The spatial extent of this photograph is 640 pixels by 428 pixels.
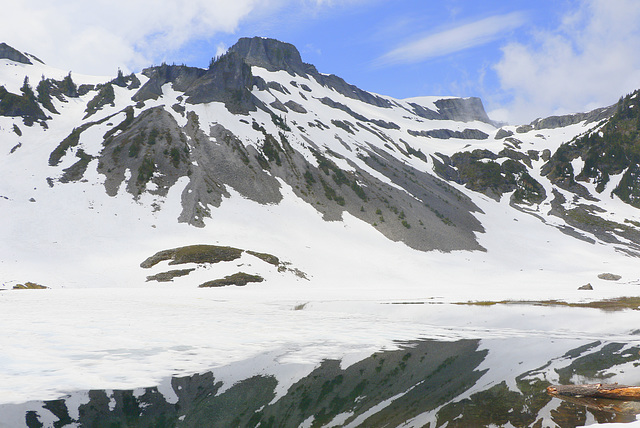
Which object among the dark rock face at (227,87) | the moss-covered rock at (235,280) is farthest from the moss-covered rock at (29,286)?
the dark rock face at (227,87)

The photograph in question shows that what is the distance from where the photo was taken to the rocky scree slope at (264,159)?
277 ft

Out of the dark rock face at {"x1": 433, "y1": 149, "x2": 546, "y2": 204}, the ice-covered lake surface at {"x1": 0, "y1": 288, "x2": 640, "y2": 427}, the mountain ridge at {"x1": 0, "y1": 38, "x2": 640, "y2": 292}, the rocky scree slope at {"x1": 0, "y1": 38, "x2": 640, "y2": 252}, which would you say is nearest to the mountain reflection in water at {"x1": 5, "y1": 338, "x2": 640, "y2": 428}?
the ice-covered lake surface at {"x1": 0, "y1": 288, "x2": 640, "y2": 427}

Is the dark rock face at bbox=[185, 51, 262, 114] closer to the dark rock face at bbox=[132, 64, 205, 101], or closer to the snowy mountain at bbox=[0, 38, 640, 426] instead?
the snowy mountain at bbox=[0, 38, 640, 426]

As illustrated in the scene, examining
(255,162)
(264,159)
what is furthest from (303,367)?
(264,159)

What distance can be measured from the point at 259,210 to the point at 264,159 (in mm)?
21405

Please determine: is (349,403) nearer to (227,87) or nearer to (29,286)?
(29,286)

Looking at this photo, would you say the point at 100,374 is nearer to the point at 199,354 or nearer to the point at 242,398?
the point at 199,354

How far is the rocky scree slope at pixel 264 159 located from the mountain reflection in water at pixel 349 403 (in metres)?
59.9

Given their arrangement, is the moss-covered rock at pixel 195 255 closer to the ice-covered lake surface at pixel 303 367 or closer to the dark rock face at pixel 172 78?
the ice-covered lake surface at pixel 303 367

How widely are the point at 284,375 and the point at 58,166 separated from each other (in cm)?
8328

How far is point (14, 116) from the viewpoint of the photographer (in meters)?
96.4

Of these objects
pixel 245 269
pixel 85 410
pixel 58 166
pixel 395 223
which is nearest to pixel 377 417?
pixel 85 410

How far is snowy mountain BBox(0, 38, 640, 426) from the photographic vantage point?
40031mm

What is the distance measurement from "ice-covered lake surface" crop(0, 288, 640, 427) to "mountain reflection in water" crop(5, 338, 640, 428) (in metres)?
0.05
